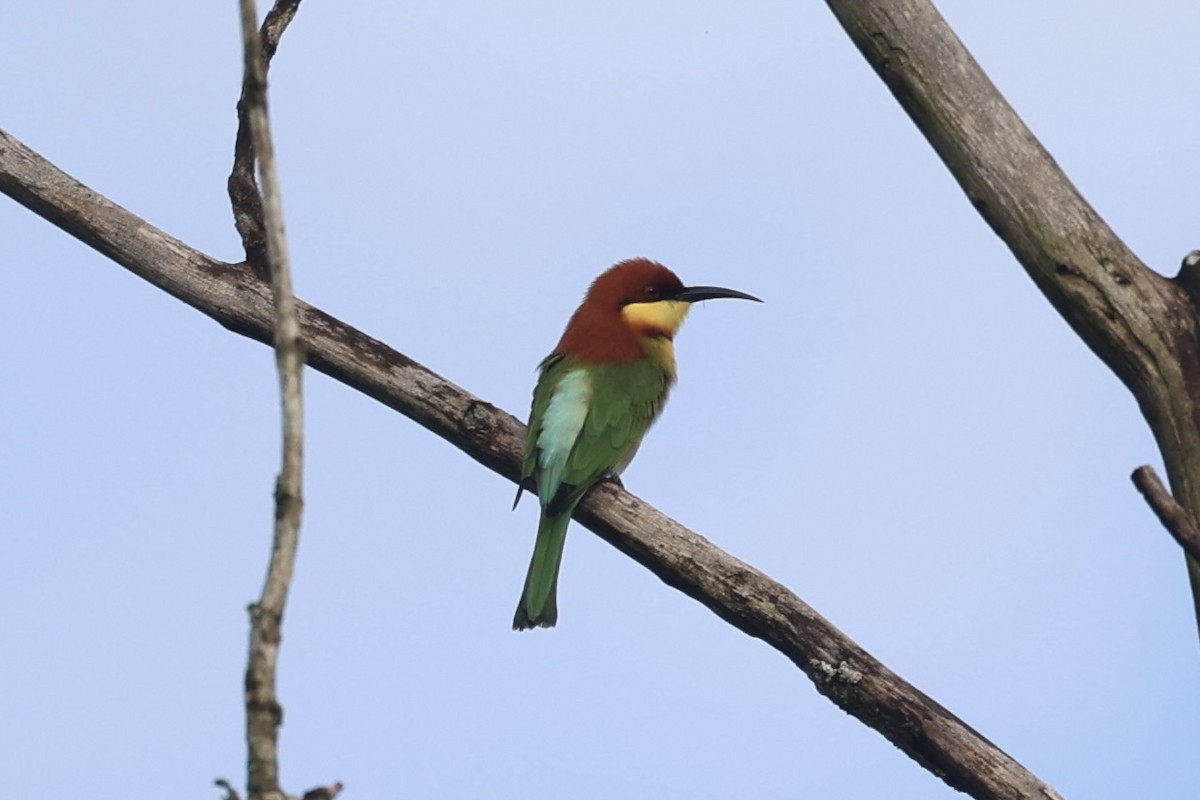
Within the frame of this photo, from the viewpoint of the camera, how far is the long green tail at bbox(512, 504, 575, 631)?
4980mm

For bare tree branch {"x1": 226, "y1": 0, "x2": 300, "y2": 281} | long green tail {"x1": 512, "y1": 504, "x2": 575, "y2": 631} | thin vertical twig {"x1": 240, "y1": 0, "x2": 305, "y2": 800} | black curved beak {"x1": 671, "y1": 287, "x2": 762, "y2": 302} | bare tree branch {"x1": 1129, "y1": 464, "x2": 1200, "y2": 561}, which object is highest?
black curved beak {"x1": 671, "y1": 287, "x2": 762, "y2": 302}

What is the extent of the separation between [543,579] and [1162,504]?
2437mm

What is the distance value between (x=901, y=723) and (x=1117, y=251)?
4.01ft

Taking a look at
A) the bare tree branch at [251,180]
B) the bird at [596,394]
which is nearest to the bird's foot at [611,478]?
the bird at [596,394]

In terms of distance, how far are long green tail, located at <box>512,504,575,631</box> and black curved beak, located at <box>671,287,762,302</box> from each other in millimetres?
1615

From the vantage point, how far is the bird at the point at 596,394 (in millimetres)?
4863

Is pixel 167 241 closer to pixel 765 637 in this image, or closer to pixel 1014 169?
pixel 765 637

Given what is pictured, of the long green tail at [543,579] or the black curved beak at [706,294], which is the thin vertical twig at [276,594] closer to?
the long green tail at [543,579]

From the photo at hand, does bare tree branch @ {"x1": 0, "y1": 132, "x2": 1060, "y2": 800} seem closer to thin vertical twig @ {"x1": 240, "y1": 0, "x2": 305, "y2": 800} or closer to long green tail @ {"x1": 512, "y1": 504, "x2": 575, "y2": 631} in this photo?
long green tail @ {"x1": 512, "y1": 504, "x2": 575, "y2": 631}

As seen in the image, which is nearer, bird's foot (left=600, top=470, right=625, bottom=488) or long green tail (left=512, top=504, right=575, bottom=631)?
bird's foot (left=600, top=470, right=625, bottom=488)

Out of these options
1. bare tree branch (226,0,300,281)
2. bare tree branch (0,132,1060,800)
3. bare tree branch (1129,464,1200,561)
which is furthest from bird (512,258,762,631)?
bare tree branch (1129,464,1200,561)

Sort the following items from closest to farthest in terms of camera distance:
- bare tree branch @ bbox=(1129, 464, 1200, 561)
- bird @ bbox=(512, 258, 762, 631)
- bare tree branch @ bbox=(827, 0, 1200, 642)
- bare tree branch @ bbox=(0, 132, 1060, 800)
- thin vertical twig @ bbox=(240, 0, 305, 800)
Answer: thin vertical twig @ bbox=(240, 0, 305, 800) < bare tree branch @ bbox=(1129, 464, 1200, 561) < bare tree branch @ bbox=(827, 0, 1200, 642) < bare tree branch @ bbox=(0, 132, 1060, 800) < bird @ bbox=(512, 258, 762, 631)

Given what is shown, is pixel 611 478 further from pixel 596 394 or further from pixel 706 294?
pixel 706 294

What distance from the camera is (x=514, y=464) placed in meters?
4.68
